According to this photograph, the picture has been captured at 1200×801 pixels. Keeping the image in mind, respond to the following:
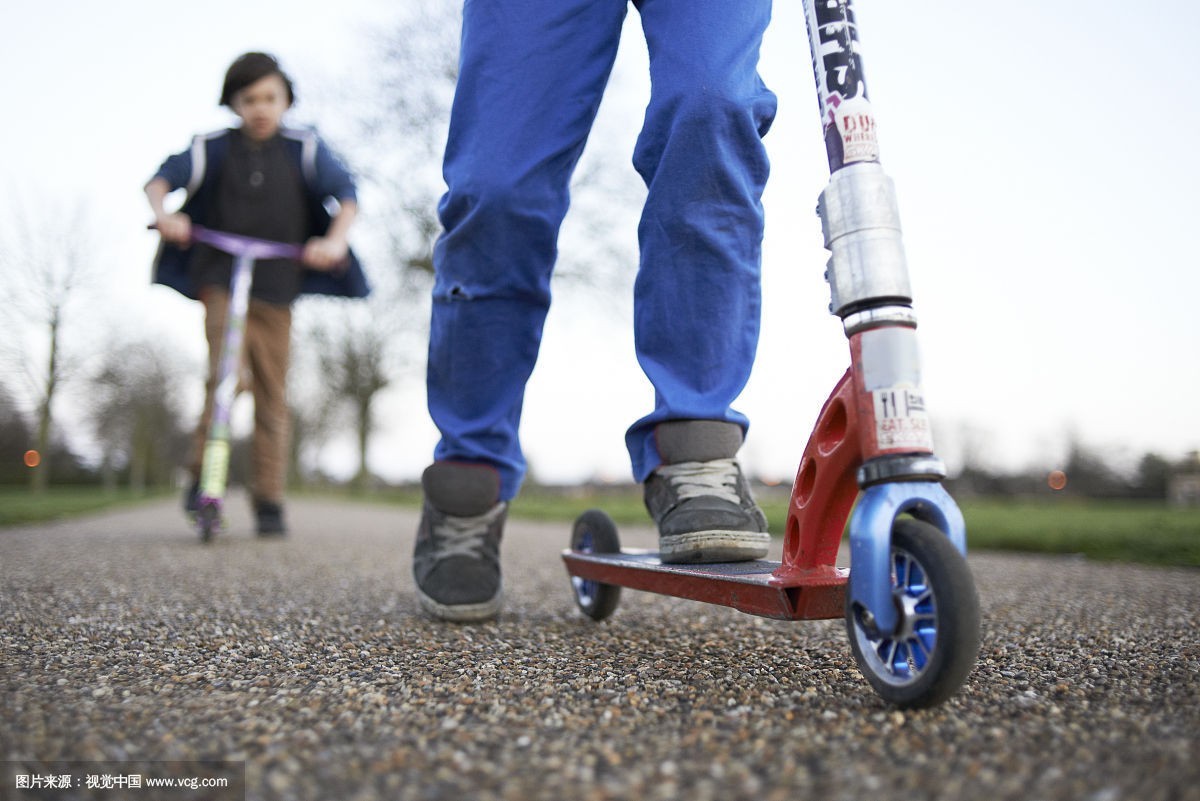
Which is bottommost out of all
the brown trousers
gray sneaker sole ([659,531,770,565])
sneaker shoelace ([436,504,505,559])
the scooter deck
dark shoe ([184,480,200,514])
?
the scooter deck

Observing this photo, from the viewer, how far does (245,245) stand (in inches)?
171

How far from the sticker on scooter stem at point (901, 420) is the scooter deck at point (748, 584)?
0.24 metres

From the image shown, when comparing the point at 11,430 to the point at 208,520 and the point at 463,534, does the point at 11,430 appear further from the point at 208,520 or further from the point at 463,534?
the point at 463,534

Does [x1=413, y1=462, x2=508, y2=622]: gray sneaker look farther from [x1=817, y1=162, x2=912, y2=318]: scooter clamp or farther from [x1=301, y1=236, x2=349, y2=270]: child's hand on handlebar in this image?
[x1=301, y1=236, x2=349, y2=270]: child's hand on handlebar

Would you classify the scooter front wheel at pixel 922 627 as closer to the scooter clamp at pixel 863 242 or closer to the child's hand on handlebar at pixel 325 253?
the scooter clamp at pixel 863 242

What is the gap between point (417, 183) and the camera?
44.8 ft

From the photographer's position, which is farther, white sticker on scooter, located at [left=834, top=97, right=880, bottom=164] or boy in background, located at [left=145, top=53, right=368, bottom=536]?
boy in background, located at [left=145, top=53, right=368, bottom=536]

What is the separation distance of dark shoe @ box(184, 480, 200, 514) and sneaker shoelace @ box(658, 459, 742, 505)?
3.36 meters

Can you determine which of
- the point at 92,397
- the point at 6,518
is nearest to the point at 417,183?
the point at 6,518

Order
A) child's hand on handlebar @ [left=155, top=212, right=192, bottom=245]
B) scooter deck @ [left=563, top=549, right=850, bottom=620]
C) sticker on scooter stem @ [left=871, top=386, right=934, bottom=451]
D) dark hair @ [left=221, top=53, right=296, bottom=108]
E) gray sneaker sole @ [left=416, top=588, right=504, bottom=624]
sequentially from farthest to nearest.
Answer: dark hair @ [left=221, top=53, right=296, bottom=108] < child's hand on handlebar @ [left=155, top=212, right=192, bottom=245] < gray sneaker sole @ [left=416, top=588, right=504, bottom=624] < scooter deck @ [left=563, top=549, right=850, bottom=620] < sticker on scooter stem @ [left=871, top=386, right=934, bottom=451]

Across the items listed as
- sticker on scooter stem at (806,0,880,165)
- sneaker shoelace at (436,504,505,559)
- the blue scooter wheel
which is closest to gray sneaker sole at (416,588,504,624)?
sneaker shoelace at (436,504,505,559)

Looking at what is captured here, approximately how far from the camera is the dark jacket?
426cm

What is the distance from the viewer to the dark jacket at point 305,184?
14.0 ft

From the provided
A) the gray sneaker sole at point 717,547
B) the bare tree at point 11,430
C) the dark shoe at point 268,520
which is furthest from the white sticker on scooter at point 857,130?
the bare tree at point 11,430
